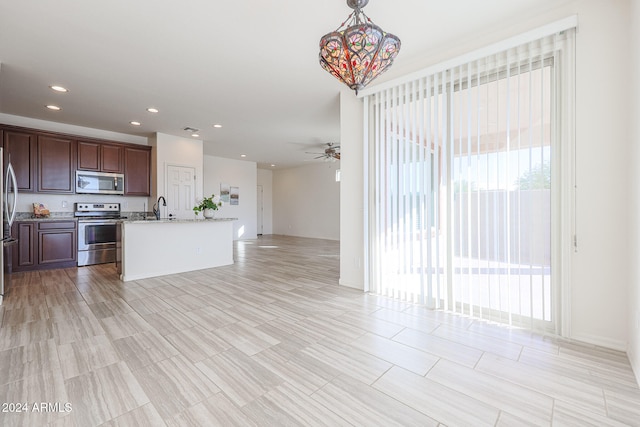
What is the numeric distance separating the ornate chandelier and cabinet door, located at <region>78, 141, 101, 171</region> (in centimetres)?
600

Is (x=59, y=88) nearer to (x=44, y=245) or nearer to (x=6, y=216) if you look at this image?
(x=6, y=216)

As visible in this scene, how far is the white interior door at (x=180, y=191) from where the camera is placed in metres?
6.39

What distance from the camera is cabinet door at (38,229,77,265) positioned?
4.87 meters

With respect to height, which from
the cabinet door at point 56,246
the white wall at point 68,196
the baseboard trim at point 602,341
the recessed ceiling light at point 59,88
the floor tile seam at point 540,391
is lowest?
the floor tile seam at point 540,391

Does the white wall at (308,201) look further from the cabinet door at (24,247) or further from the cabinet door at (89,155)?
the cabinet door at (24,247)

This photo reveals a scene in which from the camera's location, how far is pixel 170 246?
4.71 metres

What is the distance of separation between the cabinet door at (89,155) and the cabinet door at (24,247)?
138 cm

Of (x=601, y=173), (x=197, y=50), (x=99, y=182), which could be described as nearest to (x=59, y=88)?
(x=99, y=182)

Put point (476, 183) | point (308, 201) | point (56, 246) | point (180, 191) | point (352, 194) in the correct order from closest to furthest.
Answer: point (476, 183) → point (352, 194) → point (56, 246) → point (180, 191) → point (308, 201)

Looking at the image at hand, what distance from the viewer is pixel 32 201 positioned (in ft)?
17.1

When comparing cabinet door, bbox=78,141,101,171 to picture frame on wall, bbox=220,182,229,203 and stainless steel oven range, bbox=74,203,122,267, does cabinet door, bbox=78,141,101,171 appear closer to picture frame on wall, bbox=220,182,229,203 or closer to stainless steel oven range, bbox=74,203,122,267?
stainless steel oven range, bbox=74,203,122,267

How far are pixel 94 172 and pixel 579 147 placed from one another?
7.60 meters

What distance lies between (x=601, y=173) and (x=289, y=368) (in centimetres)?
288

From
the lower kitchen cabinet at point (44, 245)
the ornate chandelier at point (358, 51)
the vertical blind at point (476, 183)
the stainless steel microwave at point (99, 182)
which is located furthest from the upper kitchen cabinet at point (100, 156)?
the ornate chandelier at point (358, 51)
